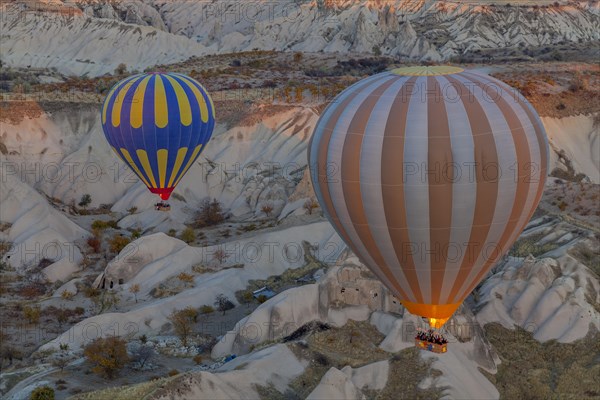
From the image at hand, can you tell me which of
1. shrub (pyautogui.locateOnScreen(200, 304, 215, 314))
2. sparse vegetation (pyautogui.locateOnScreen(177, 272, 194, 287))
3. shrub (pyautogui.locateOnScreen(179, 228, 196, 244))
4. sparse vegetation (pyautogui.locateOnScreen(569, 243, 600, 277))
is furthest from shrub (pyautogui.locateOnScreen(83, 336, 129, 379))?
sparse vegetation (pyautogui.locateOnScreen(569, 243, 600, 277))

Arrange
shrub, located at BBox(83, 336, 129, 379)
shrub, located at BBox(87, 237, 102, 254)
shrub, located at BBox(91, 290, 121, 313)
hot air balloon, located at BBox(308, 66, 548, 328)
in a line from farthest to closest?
shrub, located at BBox(87, 237, 102, 254) → shrub, located at BBox(91, 290, 121, 313) → shrub, located at BBox(83, 336, 129, 379) → hot air balloon, located at BBox(308, 66, 548, 328)

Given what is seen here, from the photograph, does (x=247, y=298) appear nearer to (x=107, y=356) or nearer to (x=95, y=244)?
(x=107, y=356)

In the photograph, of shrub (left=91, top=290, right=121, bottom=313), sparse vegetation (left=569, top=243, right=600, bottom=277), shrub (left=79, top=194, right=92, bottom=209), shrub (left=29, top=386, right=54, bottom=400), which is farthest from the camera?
shrub (left=79, top=194, right=92, bottom=209)

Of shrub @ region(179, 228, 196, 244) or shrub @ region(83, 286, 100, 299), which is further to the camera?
shrub @ region(179, 228, 196, 244)

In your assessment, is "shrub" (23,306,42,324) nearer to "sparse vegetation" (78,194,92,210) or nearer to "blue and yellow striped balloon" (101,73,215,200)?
"blue and yellow striped balloon" (101,73,215,200)

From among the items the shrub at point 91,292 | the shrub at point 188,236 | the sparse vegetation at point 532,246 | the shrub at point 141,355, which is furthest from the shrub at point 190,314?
the sparse vegetation at point 532,246

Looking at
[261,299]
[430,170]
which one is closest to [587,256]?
[261,299]
